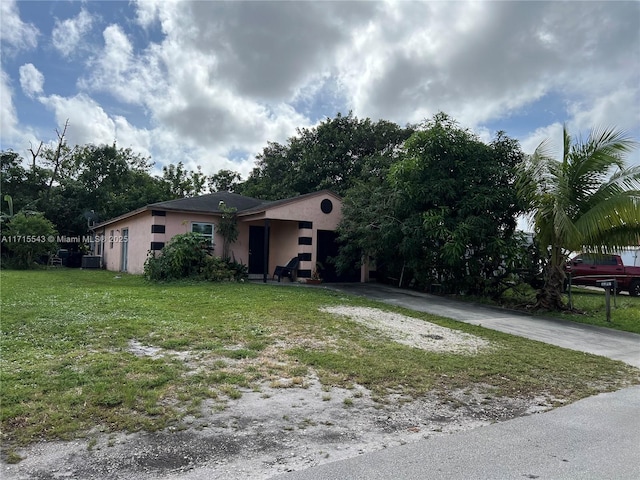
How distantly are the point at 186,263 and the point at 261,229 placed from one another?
413 cm

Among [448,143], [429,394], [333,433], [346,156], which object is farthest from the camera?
[346,156]

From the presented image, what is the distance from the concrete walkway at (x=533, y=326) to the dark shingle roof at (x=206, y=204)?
6621 mm

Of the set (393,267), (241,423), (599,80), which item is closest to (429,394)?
(241,423)

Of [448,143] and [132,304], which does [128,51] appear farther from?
[448,143]

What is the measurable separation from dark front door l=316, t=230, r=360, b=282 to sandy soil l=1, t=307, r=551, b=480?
449 inches

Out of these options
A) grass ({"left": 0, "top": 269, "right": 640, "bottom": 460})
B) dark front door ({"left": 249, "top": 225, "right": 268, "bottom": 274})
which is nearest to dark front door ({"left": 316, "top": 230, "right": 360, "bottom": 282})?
dark front door ({"left": 249, "top": 225, "right": 268, "bottom": 274})

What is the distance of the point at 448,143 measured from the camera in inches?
504

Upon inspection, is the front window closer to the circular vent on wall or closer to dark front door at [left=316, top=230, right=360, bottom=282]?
dark front door at [left=316, top=230, right=360, bottom=282]

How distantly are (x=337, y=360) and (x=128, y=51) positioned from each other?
10.4 metres

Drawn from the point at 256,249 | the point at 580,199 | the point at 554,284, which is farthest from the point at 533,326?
the point at 256,249

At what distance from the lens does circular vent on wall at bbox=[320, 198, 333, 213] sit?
16203 millimetres

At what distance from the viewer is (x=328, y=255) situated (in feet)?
54.0

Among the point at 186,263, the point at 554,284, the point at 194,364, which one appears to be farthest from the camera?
the point at 186,263

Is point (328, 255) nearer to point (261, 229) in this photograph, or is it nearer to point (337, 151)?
point (261, 229)
